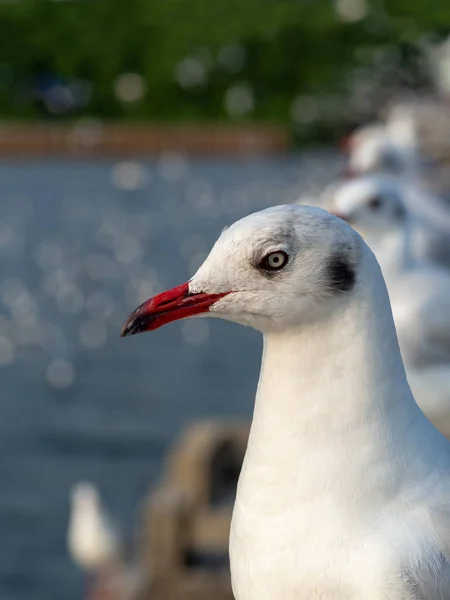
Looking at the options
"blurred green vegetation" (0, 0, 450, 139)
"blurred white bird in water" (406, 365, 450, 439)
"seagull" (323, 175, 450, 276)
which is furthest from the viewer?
"blurred green vegetation" (0, 0, 450, 139)

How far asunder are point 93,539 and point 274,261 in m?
11.0

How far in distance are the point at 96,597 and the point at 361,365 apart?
10.1 m

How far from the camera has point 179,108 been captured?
9281 centimetres

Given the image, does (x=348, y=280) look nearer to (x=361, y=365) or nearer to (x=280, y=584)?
(x=361, y=365)

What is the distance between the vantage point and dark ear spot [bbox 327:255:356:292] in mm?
2820

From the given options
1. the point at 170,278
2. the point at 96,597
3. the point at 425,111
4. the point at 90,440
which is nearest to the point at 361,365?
the point at 96,597

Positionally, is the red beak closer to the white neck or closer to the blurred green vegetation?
the white neck

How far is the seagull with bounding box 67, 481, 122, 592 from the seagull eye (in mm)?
10437

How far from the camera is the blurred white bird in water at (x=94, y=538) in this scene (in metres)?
13.2

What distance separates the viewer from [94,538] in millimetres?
13461

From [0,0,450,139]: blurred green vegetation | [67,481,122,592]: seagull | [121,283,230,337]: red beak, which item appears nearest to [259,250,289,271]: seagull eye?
[121,283,230,337]: red beak

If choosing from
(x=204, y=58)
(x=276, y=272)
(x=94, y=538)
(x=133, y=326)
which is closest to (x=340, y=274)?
(x=276, y=272)

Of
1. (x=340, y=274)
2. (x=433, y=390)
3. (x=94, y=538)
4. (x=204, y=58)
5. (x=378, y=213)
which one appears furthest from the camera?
(x=204, y=58)

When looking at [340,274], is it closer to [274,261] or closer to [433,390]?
[274,261]
